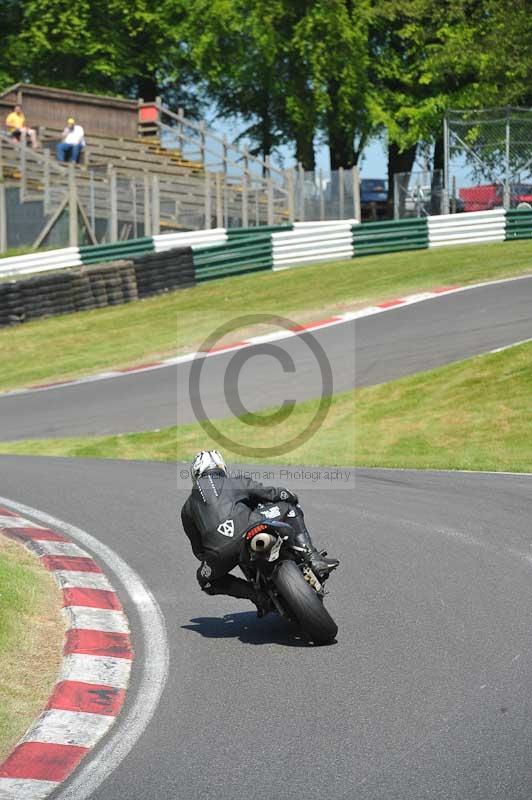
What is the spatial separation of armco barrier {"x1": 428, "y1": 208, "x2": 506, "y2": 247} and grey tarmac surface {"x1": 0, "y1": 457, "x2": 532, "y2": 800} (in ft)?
68.5

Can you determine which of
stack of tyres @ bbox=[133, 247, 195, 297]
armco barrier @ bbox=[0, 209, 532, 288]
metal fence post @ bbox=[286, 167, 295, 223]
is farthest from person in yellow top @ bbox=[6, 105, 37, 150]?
stack of tyres @ bbox=[133, 247, 195, 297]

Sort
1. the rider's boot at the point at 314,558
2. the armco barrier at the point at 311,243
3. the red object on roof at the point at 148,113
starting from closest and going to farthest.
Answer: the rider's boot at the point at 314,558
the armco barrier at the point at 311,243
the red object on roof at the point at 148,113

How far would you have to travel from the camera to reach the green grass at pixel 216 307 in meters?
23.6

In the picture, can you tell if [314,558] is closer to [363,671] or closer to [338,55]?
[363,671]

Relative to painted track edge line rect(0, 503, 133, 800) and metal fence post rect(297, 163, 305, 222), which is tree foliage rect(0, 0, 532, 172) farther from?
painted track edge line rect(0, 503, 133, 800)

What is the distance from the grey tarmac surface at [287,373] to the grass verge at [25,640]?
888 centimetres

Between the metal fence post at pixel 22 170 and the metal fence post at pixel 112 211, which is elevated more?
the metal fence post at pixel 22 170

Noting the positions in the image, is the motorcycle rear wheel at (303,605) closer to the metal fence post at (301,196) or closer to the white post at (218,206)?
the white post at (218,206)

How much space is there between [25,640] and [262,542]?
1.52m

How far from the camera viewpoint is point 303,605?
6789 millimetres

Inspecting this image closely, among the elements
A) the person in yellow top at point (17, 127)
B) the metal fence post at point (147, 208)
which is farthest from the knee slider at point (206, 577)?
the person in yellow top at point (17, 127)

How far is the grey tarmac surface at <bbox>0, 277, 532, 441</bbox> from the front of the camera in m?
18.4

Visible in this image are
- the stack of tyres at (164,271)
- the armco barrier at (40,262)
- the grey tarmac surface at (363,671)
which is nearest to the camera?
the grey tarmac surface at (363,671)

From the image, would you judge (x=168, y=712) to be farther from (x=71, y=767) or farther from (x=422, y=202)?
(x=422, y=202)
